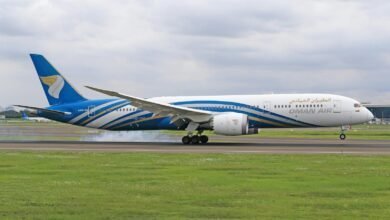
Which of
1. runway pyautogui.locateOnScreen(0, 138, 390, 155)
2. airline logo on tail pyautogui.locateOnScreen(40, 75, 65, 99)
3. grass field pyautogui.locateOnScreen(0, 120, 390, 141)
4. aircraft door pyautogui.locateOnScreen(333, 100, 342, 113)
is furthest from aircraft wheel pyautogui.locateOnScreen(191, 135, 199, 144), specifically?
airline logo on tail pyautogui.locateOnScreen(40, 75, 65, 99)

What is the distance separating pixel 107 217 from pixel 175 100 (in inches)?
1323

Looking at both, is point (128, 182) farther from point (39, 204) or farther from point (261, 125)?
point (261, 125)

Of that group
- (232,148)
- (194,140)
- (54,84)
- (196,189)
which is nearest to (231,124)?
(194,140)

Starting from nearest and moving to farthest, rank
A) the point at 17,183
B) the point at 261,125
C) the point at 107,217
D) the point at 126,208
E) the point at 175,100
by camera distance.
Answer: the point at 107,217 → the point at 126,208 → the point at 17,183 → the point at 261,125 → the point at 175,100

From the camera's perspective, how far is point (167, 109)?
41.8 metres

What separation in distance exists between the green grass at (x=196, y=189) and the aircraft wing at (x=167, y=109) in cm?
1605

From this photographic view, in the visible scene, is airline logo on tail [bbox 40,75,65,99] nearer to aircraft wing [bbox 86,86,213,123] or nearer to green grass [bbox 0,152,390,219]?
aircraft wing [bbox 86,86,213,123]

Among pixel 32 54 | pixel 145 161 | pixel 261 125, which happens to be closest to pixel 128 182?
pixel 145 161

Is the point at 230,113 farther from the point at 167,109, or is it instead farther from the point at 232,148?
the point at 232,148

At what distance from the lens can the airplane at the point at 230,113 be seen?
41.3m

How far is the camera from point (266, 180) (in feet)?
58.3

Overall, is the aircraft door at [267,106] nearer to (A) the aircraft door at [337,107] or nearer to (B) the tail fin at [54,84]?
(A) the aircraft door at [337,107]

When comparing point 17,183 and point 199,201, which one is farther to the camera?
point 17,183

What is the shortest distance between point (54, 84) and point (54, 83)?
8 centimetres
